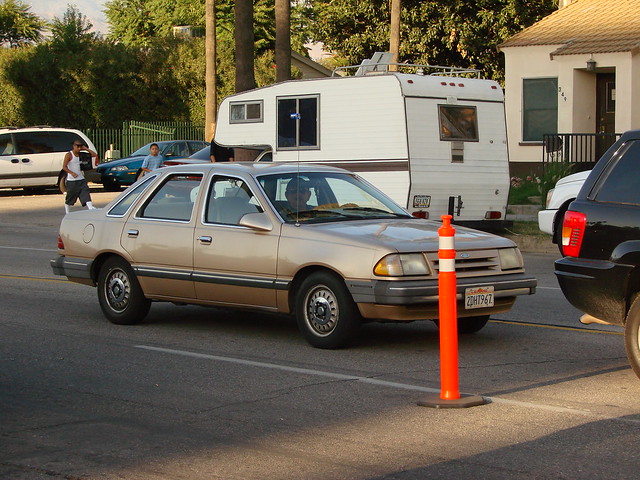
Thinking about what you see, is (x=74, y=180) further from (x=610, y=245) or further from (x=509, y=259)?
(x=610, y=245)

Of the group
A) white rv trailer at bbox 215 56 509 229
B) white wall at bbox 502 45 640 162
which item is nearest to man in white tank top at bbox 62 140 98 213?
white rv trailer at bbox 215 56 509 229

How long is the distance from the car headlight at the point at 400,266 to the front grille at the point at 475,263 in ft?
0.34

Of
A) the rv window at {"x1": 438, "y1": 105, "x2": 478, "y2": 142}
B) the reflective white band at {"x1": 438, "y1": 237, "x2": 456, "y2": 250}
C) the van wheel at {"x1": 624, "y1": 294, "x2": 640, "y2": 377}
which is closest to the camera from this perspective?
the reflective white band at {"x1": 438, "y1": 237, "x2": 456, "y2": 250}

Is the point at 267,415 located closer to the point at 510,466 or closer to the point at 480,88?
the point at 510,466

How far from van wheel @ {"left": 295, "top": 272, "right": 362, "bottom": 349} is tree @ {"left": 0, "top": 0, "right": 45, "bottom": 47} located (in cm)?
7597

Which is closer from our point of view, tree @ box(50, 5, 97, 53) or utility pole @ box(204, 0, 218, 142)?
utility pole @ box(204, 0, 218, 142)

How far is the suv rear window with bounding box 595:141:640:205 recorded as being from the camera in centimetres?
805

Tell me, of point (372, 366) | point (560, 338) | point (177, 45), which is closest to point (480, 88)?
point (560, 338)

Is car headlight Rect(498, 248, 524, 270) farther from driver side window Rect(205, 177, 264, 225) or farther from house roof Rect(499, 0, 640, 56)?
house roof Rect(499, 0, 640, 56)

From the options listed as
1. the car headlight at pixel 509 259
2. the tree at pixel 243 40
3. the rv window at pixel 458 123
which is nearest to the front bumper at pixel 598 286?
the car headlight at pixel 509 259

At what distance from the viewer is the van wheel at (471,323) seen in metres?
10.0

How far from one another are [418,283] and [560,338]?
1847 millimetres

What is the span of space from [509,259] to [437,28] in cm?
3554

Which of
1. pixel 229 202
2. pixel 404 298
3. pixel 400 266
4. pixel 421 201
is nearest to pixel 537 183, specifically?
pixel 421 201
